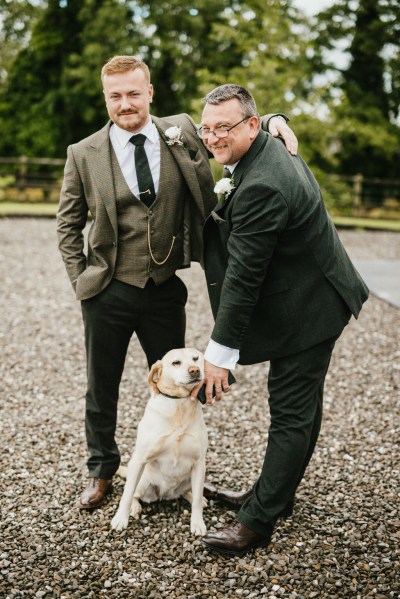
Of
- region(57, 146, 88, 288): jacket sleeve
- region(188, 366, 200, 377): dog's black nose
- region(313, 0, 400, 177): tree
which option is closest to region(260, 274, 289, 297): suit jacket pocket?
region(188, 366, 200, 377): dog's black nose

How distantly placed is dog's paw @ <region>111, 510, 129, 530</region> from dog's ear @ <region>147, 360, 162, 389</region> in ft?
2.41

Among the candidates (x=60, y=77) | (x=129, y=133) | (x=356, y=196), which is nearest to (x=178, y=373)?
(x=129, y=133)

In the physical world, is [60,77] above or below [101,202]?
above

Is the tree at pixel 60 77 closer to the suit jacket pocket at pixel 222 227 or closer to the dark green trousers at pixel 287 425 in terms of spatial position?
the suit jacket pocket at pixel 222 227

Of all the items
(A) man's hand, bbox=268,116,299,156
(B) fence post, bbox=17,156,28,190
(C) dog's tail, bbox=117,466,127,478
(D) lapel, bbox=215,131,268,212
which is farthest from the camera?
(B) fence post, bbox=17,156,28,190

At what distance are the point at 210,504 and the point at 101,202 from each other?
6.22 ft

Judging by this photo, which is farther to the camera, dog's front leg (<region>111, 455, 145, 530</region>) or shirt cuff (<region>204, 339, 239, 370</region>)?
dog's front leg (<region>111, 455, 145, 530</region>)

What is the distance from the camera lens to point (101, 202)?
3.22 metres

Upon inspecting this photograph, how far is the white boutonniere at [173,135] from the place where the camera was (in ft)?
10.8

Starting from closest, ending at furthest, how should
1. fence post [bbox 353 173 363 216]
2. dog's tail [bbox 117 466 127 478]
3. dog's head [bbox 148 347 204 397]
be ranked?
dog's head [bbox 148 347 204 397] → dog's tail [bbox 117 466 127 478] → fence post [bbox 353 173 363 216]

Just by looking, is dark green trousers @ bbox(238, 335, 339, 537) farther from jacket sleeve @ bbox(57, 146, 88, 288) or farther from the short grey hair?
jacket sleeve @ bbox(57, 146, 88, 288)

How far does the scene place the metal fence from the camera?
21109 mm

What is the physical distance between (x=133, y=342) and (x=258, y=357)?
3.86m

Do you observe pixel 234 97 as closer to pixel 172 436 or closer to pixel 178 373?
pixel 178 373
